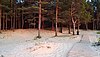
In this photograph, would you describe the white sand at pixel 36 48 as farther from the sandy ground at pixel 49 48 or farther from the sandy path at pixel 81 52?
the sandy path at pixel 81 52

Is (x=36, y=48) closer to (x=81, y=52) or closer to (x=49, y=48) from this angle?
(x=49, y=48)

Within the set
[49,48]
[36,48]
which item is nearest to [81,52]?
[49,48]

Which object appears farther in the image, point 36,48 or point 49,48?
point 36,48

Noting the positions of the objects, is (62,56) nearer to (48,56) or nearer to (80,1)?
(48,56)

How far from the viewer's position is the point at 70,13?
148 feet

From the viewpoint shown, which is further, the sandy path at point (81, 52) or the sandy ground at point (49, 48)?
the sandy ground at point (49, 48)

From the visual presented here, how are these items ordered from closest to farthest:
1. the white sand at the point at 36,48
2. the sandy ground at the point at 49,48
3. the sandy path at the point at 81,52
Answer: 1. the sandy path at the point at 81,52
2. the sandy ground at the point at 49,48
3. the white sand at the point at 36,48

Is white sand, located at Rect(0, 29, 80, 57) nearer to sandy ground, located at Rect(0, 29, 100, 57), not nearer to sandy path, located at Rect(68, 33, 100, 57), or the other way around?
sandy ground, located at Rect(0, 29, 100, 57)

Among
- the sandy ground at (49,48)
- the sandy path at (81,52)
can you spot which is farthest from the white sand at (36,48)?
the sandy path at (81,52)

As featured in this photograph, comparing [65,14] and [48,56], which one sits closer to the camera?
[48,56]

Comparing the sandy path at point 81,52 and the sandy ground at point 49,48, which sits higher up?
the sandy path at point 81,52

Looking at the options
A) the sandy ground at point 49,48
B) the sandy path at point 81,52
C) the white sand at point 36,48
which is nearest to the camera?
the sandy path at point 81,52

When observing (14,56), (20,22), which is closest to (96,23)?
(20,22)

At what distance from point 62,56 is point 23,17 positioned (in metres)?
47.9
